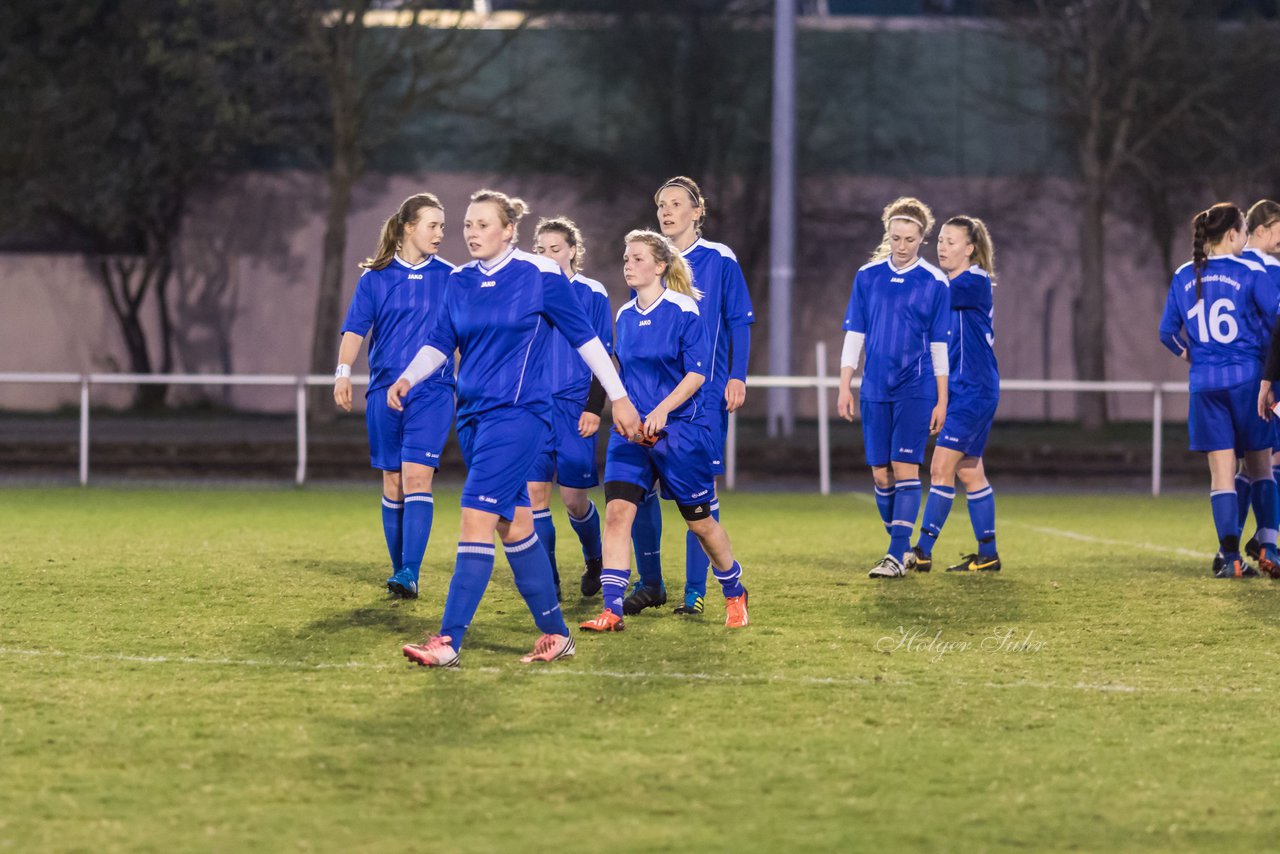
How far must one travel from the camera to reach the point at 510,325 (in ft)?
21.2

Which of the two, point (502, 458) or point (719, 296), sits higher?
point (719, 296)

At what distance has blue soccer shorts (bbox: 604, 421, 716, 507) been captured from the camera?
24.8 ft

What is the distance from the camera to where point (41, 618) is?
7.82 metres

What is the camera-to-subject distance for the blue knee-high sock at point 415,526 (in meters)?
8.47

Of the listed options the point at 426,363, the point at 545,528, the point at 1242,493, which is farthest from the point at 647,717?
the point at 1242,493

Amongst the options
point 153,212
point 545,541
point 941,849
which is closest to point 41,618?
point 545,541

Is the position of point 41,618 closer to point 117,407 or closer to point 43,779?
point 43,779

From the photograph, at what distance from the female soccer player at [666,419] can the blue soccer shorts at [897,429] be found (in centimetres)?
209

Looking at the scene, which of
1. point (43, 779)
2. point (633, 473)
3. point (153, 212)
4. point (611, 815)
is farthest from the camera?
point (153, 212)

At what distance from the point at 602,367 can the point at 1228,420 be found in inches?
188

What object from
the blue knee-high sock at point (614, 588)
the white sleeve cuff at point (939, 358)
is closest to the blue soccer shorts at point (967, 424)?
the white sleeve cuff at point (939, 358)

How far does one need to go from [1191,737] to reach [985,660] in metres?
1.43

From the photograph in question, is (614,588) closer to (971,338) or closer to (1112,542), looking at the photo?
(971,338)

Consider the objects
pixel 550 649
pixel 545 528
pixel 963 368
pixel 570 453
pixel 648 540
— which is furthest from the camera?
pixel 963 368
